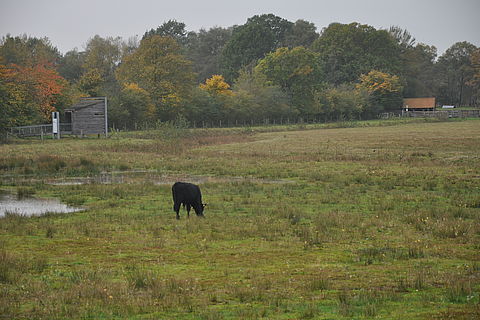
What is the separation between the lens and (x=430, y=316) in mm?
10000

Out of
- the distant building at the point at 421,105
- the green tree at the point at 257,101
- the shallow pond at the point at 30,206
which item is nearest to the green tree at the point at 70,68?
the green tree at the point at 257,101

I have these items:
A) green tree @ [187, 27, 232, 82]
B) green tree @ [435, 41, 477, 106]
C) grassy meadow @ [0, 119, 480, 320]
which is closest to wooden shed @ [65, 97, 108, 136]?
grassy meadow @ [0, 119, 480, 320]

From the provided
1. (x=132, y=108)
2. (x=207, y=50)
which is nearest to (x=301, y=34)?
(x=207, y=50)

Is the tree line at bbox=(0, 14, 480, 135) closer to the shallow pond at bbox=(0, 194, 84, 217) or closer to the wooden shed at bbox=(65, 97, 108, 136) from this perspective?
the wooden shed at bbox=(65, 97, 108, 136)

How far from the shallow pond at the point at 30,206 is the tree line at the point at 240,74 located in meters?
35.8

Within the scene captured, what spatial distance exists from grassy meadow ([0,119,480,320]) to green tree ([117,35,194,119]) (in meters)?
50.9

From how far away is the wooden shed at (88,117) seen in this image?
70188 mm

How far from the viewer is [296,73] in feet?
381

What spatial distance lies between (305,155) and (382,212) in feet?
82.0

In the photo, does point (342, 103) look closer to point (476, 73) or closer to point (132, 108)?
point (132, 108)

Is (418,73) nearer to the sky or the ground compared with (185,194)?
nearer to the sky

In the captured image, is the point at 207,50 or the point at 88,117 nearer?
the point at 88,117

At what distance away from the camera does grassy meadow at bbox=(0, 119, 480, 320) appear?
10.9 meters

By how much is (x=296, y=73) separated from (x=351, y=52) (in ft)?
103
